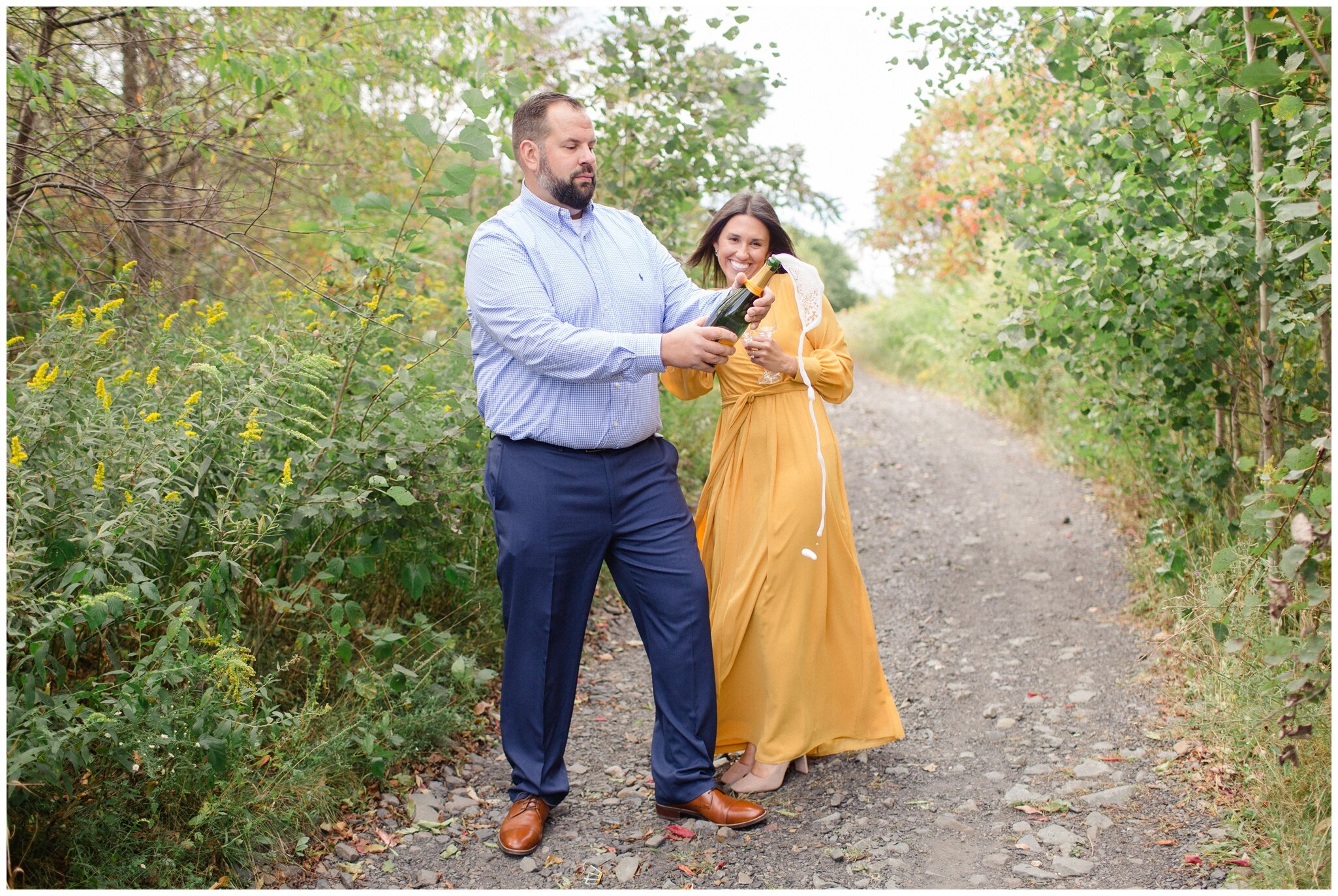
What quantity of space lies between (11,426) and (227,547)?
700 millimetres

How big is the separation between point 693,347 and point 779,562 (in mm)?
906

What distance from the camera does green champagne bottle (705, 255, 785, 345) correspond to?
3.20 meters

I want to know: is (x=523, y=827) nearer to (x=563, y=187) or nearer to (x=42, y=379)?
(x=42, y=379)

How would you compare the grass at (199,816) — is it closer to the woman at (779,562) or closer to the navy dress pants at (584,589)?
the navy dress pants at (584,589)

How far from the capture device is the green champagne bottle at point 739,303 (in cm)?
320

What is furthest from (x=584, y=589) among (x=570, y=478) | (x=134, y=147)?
(x=134, y=147)

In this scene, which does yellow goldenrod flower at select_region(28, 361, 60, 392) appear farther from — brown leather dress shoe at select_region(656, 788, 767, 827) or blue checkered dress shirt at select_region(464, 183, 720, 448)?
brown leather dress shoe at select_region(656, 788, 767, 827)

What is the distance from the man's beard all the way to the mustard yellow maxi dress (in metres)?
0.74

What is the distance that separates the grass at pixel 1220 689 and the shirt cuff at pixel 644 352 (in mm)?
1764

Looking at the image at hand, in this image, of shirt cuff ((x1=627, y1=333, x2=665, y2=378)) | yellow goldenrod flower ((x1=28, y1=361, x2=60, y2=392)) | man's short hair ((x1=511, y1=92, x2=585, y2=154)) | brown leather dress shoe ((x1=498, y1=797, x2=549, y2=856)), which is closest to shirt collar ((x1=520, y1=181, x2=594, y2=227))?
man's short hair ((x1=511, y1=92, x2=585, y2=154))

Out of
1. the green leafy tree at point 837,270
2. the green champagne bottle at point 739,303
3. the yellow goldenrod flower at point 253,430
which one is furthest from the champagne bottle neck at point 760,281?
the green leafy tree at point 837,270

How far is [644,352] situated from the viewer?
3.06 m

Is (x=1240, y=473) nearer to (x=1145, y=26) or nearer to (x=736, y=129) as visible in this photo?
(x=1145, y=26)

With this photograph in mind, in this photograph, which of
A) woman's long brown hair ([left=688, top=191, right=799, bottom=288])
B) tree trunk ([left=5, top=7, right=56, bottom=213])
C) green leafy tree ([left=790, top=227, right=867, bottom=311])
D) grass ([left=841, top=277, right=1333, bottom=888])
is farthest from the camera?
green leafy tree ([left=790, top=227, right=867, bottom=311])
